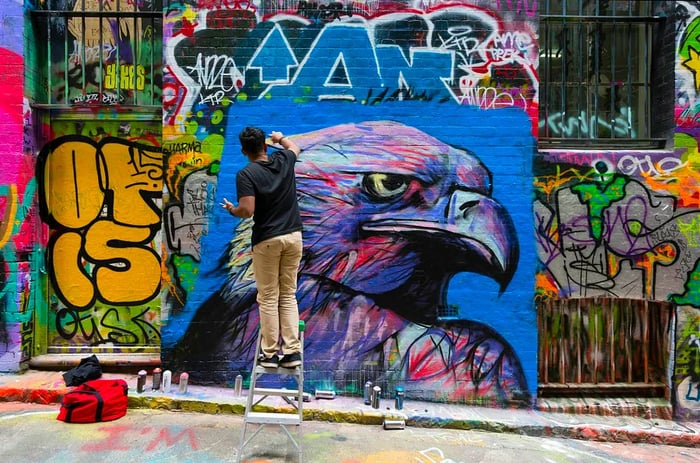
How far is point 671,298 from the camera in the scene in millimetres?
5559

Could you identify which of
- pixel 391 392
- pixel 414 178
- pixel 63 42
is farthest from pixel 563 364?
pixel 63 42

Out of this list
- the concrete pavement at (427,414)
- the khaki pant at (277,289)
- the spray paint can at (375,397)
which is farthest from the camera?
the spray paint can at (375,397)

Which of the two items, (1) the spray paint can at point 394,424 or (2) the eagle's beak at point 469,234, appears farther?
(2) the eagle's beak at point 469,234

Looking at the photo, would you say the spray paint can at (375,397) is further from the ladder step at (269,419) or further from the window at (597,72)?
the window at (597,72)

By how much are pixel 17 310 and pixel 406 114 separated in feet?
14.8

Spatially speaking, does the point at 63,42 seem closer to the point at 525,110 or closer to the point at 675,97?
the point at 525,110

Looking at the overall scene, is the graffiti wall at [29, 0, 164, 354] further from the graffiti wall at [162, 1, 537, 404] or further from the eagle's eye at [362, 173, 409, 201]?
the eagle's eye at [362, 173, 409, 201]

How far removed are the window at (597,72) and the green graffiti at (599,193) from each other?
1.99 ft

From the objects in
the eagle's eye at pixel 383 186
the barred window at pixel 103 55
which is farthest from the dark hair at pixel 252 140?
the barred window at pixel 103 55

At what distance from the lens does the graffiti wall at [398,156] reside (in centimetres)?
553

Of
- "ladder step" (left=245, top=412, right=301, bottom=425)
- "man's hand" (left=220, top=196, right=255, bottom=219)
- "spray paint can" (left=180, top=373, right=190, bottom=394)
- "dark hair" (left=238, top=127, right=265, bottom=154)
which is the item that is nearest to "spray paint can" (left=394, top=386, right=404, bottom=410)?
"ladder step" (left=245, top=412, right=301, bottom=425)

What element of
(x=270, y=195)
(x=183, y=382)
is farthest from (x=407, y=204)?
(x=183, y=382)

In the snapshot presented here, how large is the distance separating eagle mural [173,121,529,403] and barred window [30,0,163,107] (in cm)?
180

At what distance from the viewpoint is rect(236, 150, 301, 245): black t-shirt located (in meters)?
4.07
